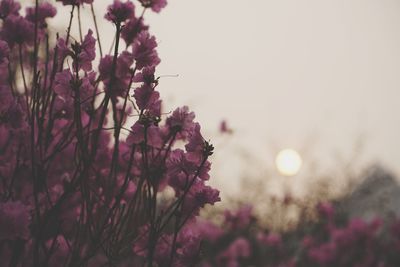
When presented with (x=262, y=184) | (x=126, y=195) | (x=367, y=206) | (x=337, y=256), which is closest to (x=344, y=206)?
(x=367, y=206)

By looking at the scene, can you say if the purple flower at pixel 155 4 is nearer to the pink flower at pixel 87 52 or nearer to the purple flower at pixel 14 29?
the pink flower at pixel 87 52

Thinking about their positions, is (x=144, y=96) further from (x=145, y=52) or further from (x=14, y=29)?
(x=14, y=29)

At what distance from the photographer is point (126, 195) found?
8.07 feet

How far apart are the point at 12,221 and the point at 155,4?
4.24ft

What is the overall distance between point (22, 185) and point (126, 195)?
0.58 metres

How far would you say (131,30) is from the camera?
2.20 m

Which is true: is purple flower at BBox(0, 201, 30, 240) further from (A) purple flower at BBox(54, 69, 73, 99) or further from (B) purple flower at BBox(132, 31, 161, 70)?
(B) purple flower at BBox(132, 31, 161, 70)

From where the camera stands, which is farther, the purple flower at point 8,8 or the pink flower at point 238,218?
the pink flower at point 238,218

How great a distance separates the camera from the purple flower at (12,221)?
4.46 ft

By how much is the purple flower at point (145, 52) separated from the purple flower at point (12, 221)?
77 centimetres

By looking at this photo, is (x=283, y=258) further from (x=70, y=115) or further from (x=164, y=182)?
(x=70, y=115)

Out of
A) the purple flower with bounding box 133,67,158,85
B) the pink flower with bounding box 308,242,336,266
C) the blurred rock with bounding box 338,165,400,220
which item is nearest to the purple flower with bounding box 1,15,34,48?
the purple flower with bounding box 133,67,158,85

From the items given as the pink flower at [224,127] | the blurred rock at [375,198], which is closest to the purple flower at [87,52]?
the pink flower at [224,127]

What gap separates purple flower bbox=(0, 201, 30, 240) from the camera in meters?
1.36
